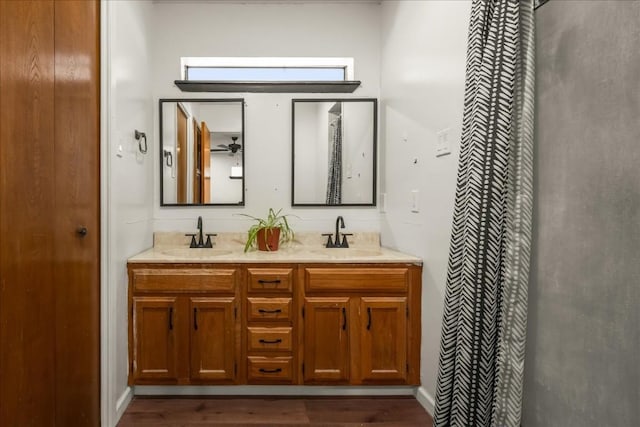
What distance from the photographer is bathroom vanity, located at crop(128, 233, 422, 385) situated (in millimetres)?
2094

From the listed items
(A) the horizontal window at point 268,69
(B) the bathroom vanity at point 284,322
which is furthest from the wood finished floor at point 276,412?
A: (A) the horizontal window at point 268,69

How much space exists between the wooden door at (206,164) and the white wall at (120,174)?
14.1 inches

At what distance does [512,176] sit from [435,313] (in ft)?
3.17

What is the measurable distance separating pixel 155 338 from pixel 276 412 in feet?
2.55

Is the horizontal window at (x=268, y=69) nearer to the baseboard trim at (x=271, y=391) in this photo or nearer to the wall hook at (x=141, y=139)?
the wall hook at (x=141, y=139)

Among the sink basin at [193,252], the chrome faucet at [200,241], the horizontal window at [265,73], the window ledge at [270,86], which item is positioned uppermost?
the horizontal window at [265,73]

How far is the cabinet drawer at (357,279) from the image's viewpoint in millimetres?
2109

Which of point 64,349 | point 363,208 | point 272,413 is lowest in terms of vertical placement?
point 272,413

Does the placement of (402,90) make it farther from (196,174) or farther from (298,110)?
(196,174)

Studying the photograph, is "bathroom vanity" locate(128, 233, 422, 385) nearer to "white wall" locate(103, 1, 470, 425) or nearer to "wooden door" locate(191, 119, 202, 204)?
"white wall" locate(103, 1, 470, 425)

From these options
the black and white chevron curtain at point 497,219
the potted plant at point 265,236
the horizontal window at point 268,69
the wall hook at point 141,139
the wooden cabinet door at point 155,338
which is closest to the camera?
the black and white chevron curtain at point 497,219

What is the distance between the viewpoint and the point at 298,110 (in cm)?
268

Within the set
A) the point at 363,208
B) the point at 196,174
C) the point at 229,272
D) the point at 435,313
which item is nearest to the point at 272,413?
the point at 229,272

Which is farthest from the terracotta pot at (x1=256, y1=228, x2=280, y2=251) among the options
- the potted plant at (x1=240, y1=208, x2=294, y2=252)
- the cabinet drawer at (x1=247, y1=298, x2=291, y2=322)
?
the cabinet drawer at (x1=247, y1=298, x2=291, y2=322)
